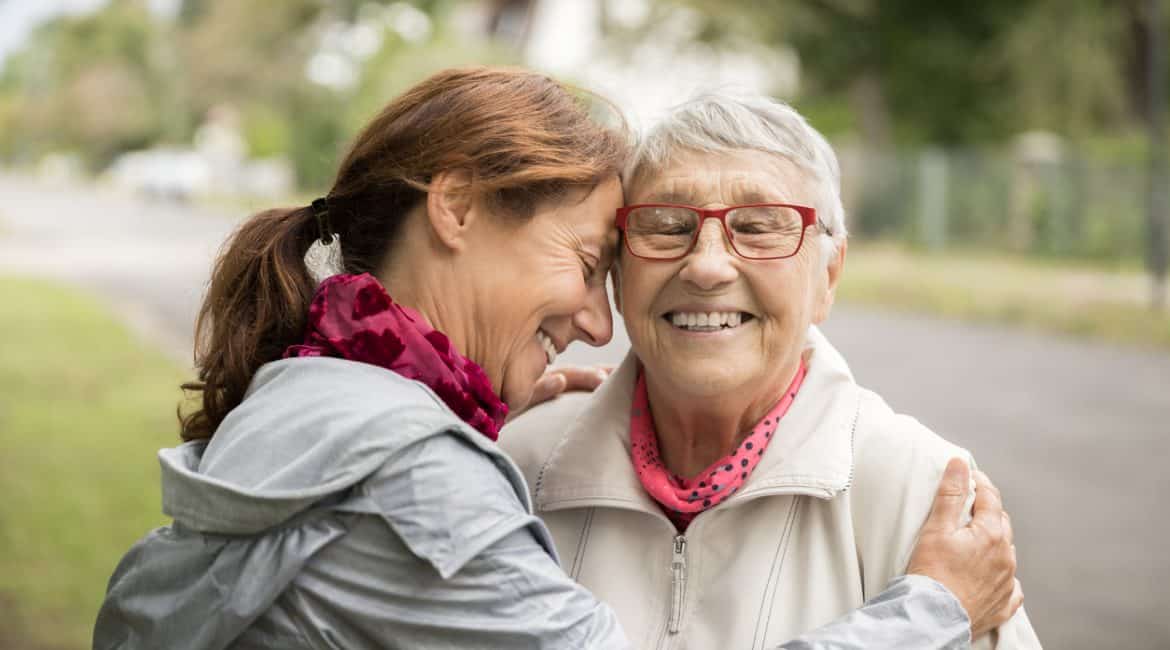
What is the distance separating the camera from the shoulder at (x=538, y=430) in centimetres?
253

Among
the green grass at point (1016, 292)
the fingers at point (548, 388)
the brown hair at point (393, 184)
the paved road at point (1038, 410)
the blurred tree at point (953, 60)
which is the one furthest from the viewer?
the blurred tree at point (953, 60)

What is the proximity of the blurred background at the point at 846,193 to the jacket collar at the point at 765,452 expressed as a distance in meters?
0.56

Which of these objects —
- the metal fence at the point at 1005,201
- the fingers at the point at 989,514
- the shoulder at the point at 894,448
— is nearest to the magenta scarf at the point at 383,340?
the shoulder at the point at 894,448

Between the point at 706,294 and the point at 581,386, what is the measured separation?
617mm

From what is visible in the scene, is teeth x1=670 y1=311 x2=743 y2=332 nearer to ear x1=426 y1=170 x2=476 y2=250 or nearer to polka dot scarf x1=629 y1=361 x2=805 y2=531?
polka dot scarf x1=629 y1=361 x2=805 y2=531

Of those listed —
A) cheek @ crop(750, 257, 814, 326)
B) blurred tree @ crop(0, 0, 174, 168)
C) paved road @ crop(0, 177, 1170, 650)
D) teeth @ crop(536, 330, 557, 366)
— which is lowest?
paved road @ crop(0, 177, 1170, 650)

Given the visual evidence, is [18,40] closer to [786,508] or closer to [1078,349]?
[786,508]

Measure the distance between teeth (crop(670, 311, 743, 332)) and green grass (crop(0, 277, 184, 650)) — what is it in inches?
156

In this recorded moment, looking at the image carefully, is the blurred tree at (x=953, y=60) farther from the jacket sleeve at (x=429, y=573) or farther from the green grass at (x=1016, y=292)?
the jacket sleeve at (x=429, y=573)

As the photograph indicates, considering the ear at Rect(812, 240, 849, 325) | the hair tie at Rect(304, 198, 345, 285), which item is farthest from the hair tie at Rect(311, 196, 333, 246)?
the ear at Rect(812, 240, 849, 325)

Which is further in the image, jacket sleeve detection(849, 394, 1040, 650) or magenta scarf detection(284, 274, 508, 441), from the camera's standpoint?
jacket sleeve detection(849, 394, 1040, 650)

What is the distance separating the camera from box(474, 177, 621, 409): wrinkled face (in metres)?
2.02

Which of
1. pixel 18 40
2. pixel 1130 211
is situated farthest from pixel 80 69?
pixel 1130 211

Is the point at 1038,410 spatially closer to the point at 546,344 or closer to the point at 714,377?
the point at 714,377
